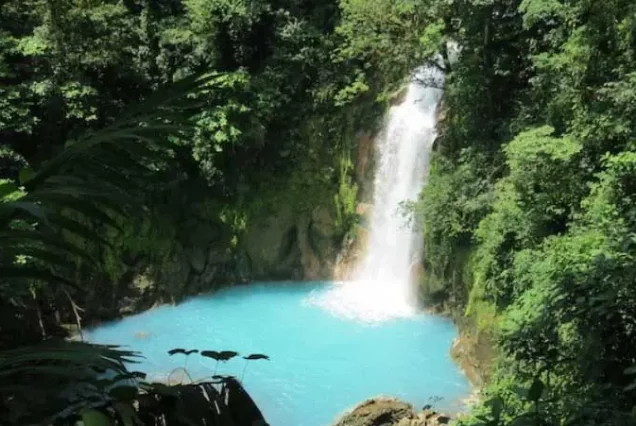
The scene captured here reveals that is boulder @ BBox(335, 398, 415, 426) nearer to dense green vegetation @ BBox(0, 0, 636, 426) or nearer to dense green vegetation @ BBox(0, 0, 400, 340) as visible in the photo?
dense green vegetation @ BBox(0, 0, 636, 426)

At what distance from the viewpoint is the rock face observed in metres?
6.77

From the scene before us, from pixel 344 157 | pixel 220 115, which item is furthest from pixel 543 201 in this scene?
pixel 220 115

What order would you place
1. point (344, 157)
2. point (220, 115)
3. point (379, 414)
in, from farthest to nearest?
point (344, 157), point (220, 115), point (379, 414)

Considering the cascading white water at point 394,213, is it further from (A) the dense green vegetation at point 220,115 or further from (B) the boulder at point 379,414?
(B) the boulder at point 379,414

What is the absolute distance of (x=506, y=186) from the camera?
325 inches

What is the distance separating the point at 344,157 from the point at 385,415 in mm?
7296

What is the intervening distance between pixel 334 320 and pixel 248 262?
10.2ft

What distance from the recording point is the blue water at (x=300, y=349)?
27.0ft

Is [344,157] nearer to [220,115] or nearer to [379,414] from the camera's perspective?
[220,115]

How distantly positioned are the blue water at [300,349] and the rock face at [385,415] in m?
0.77

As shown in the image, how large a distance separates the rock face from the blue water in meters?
0.77

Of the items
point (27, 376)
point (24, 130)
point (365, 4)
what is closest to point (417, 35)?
point (365, 4)

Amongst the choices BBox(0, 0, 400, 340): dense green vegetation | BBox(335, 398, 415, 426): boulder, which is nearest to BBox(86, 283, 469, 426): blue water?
BBox(335, 398, 415, 426): boulder

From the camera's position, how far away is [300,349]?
9.82m
